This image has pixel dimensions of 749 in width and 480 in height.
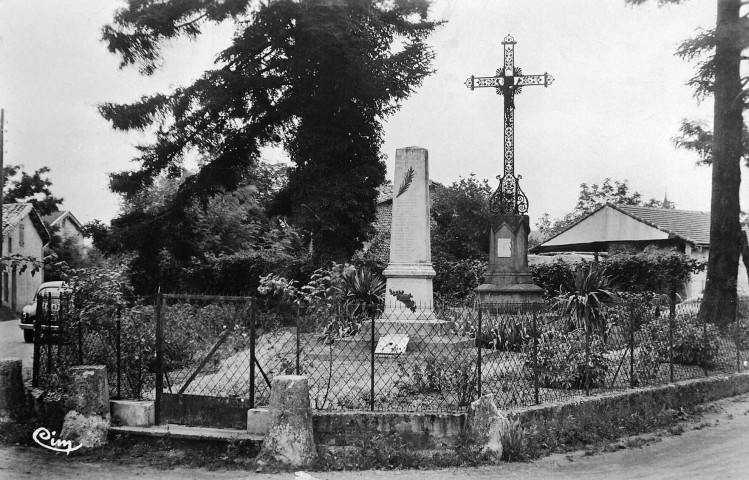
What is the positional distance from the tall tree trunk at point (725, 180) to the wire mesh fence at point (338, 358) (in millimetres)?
2457

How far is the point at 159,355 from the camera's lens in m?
7.01

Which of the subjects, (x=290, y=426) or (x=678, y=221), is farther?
(x=678, y=221)

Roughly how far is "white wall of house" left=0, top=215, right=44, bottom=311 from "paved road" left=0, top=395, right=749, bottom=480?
9.58ft

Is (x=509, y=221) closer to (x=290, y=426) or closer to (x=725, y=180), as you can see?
(x=725, y=180)

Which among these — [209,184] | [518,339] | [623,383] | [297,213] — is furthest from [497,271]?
[209,184]

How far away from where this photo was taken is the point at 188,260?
2355cm

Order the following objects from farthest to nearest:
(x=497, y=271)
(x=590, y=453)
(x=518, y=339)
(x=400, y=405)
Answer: (x=497, y=271) < (x=518, y=339) < (x=400, y=405) < (x=590, y=453)

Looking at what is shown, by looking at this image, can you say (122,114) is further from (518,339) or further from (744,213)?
(744,213)

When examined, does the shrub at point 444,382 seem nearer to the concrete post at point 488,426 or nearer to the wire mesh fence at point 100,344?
the concrete post at point 488,426

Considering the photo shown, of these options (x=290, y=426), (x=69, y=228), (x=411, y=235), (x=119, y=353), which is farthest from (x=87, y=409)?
(x=69, y=228)

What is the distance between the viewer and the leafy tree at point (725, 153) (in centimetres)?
1292

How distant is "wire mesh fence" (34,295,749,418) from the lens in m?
7.14

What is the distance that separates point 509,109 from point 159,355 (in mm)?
12686

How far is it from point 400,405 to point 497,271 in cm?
1000
